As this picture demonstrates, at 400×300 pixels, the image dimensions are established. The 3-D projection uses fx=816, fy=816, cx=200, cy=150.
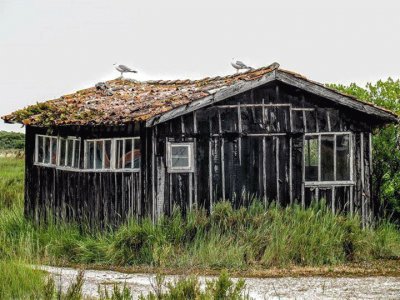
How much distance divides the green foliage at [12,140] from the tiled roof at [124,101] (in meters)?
34.7

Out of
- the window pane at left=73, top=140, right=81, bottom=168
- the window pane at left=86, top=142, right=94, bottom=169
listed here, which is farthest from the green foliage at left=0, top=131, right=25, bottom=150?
the window pane at left=86, top=142, right=94, bottom=169

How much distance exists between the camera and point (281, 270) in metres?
15.4

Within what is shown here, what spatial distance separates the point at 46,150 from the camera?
20828 mm

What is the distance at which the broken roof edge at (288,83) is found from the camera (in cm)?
1716

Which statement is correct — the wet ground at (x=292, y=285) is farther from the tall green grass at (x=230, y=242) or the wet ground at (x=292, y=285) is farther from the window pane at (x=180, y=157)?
the window pane at (x=180, y=157)

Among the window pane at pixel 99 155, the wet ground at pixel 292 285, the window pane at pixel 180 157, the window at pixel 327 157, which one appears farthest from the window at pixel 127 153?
the window at pixel 327 157

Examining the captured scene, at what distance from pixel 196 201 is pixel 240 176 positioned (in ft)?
3.77

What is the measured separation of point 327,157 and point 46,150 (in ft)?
23.5

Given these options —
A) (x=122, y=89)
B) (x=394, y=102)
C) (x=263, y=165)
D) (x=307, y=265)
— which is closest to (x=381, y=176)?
(x=394, y=102)

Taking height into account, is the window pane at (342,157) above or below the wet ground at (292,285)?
above

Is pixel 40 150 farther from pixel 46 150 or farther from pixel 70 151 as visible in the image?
pixel 70 151

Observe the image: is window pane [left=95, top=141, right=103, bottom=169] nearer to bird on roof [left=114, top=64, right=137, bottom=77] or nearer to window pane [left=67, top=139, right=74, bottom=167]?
window pane [left=67, top=139, right=74, bottom=167]

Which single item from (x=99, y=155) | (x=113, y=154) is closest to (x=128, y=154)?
(x=113, y=154)

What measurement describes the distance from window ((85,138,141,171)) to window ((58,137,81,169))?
0.38 metres
